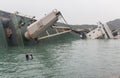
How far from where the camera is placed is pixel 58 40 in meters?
70.3

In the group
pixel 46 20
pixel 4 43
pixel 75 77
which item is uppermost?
pixel 46 20

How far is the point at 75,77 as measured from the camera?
73.2 ft

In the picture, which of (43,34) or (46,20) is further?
(43,34)

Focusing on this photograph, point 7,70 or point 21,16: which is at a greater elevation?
point 21,16

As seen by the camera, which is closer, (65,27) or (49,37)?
(49,37)

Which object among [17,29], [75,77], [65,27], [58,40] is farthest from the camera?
[65,27]

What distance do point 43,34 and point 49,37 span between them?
10.4 feet

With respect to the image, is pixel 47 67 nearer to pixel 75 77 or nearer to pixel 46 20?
pixel 75 77

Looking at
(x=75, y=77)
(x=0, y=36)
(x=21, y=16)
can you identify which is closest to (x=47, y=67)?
(x=75, y=77)

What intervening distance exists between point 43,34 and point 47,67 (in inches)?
1330

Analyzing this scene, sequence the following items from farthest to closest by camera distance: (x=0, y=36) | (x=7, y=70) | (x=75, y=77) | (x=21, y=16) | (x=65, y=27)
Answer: (x=65, y=27) → (x=21, y=16) → (x=0, y=36) → (x=7, y=70) → (x=75, y=77)

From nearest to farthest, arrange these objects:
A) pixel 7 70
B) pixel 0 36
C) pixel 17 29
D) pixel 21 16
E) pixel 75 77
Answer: pixel 75 77
pixel 7 70
pixel 0 36
pixel 17 29
pixel 21 16

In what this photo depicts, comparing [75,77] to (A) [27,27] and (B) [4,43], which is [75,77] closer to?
(B) [4,43]

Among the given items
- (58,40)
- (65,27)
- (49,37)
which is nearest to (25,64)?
(49,37)
